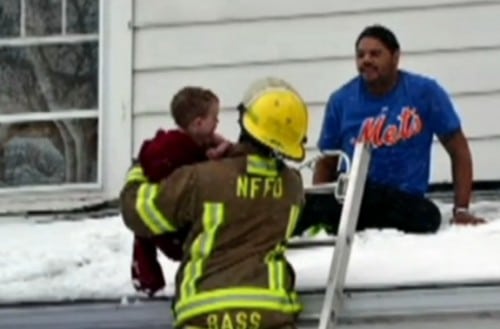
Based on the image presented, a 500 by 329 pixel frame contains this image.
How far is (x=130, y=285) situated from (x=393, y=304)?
95 cm

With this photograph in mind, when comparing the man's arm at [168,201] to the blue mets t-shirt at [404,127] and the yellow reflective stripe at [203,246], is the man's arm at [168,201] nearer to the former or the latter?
the yellow reflective stripe at [203,246]

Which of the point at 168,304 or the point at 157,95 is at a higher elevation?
the point at 157,95

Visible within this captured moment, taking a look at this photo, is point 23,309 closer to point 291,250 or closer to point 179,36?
point 291,250

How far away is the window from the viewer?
7.77 m

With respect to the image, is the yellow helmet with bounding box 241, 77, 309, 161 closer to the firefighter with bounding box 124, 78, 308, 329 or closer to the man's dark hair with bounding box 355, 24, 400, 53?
the firefighter with bounding box 124, 78, 308, 329

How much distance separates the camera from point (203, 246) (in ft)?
17.0

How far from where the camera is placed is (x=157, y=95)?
7.61 m

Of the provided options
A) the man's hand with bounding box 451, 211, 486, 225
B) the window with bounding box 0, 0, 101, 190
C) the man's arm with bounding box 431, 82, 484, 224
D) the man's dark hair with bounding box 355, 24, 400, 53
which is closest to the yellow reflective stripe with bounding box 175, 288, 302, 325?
the man's hand with bounding box 451, 211, 486, 225

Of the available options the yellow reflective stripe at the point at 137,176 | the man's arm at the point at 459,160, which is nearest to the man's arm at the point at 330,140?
the man's arm at the point at 459,160

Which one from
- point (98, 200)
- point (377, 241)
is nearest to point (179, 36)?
point (98, 200)

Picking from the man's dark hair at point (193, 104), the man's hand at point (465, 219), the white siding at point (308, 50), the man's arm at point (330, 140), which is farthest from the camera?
the white siding at point (308, 50)

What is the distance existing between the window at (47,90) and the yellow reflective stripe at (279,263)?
8.60 ft

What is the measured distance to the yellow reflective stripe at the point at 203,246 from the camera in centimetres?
515

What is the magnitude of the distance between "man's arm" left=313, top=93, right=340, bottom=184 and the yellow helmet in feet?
4.64
